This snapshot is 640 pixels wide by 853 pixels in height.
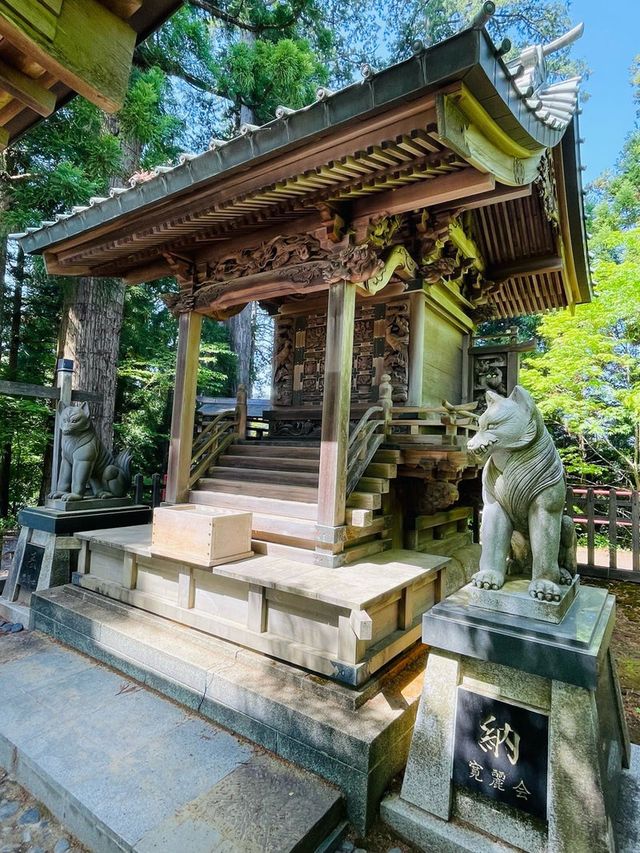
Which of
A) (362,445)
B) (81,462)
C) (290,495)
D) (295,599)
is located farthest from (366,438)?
(81,462)

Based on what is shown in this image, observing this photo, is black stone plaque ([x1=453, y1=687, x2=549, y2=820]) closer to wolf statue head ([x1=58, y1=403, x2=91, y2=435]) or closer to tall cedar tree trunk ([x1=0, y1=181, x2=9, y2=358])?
wolf statue head ([x1=58, y1=403, x2=91, y2=435])

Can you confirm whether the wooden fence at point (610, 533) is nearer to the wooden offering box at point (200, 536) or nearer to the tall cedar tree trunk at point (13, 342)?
the wooden offering box at point (200, 536)

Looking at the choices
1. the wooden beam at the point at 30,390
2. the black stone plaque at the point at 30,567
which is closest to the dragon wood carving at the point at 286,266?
the wooden beam at the point at 30,390

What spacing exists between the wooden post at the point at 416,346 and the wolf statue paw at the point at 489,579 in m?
3.15

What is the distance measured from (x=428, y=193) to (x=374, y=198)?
54 cm

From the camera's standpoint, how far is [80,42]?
146cm

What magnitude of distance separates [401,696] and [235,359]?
12.5 m

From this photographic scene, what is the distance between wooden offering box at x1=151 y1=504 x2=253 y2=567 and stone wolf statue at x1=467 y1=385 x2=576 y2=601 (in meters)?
2.00

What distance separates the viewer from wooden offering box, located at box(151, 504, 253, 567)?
341 centimetres

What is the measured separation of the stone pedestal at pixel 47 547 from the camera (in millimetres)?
4695

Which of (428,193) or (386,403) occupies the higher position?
(428,193)

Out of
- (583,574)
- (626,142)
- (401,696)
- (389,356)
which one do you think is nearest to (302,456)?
(389,356)

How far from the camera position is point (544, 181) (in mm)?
4285

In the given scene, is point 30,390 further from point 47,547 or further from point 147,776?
point 147,776
